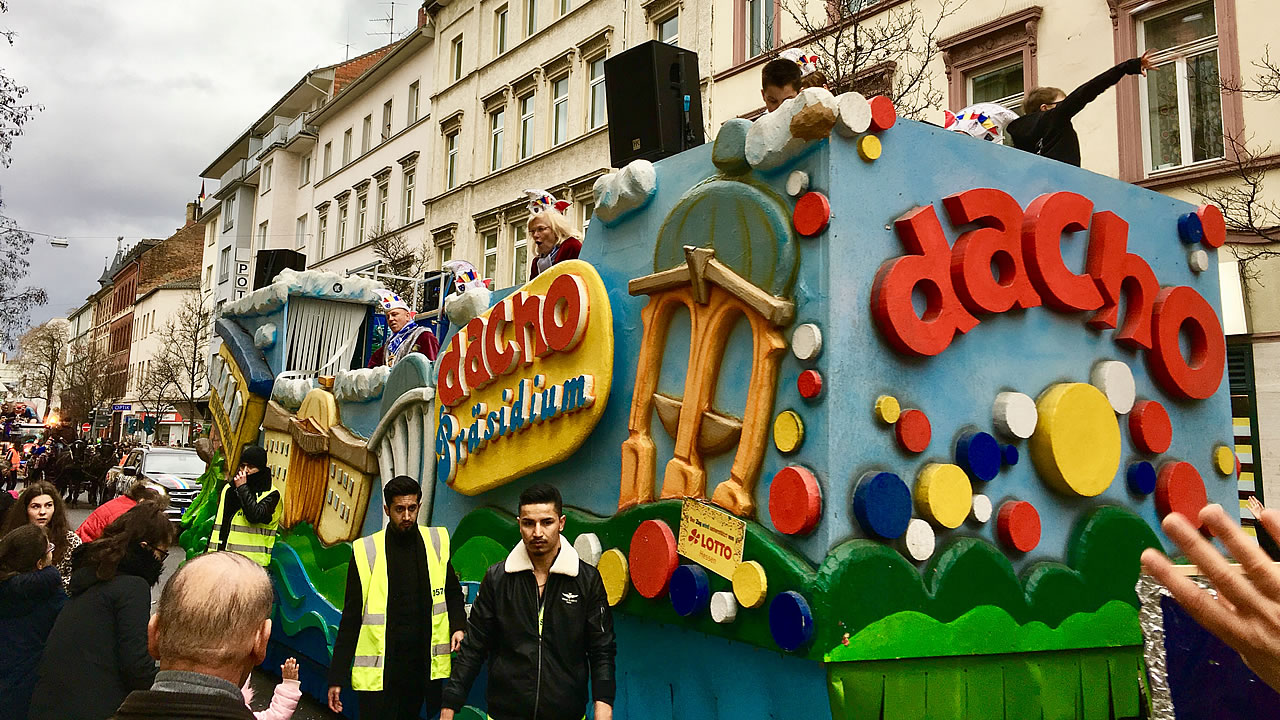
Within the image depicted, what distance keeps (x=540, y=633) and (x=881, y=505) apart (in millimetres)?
1409

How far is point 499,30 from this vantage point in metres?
24.3

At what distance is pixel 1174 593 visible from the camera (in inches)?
59.6

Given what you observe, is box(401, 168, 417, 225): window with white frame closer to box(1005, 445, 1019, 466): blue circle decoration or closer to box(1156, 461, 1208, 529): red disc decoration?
box(1156, 461, 1208, 529): red disc decoration

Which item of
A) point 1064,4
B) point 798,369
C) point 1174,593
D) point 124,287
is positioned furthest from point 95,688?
point 124,287

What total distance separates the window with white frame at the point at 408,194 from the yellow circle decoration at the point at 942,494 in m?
24.4

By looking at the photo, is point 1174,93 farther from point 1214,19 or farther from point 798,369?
point 798,369

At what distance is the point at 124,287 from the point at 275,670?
6824 centimetres

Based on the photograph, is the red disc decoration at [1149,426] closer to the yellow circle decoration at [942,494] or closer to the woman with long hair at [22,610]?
the yellow circle decoration at [942,494]

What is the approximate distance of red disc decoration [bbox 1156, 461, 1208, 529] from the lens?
15.1ft

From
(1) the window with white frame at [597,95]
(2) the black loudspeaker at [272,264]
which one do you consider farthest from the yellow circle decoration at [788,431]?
(1) the window with white frame at [597,95]

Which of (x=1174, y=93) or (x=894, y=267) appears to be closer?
(x=894, y=267)

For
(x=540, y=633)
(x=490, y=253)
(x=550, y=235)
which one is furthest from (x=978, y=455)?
(x=490, y=253)

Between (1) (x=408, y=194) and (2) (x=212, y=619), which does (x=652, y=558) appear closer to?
(2) (x=212, y=619)

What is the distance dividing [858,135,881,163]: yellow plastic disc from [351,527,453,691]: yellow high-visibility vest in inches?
107
